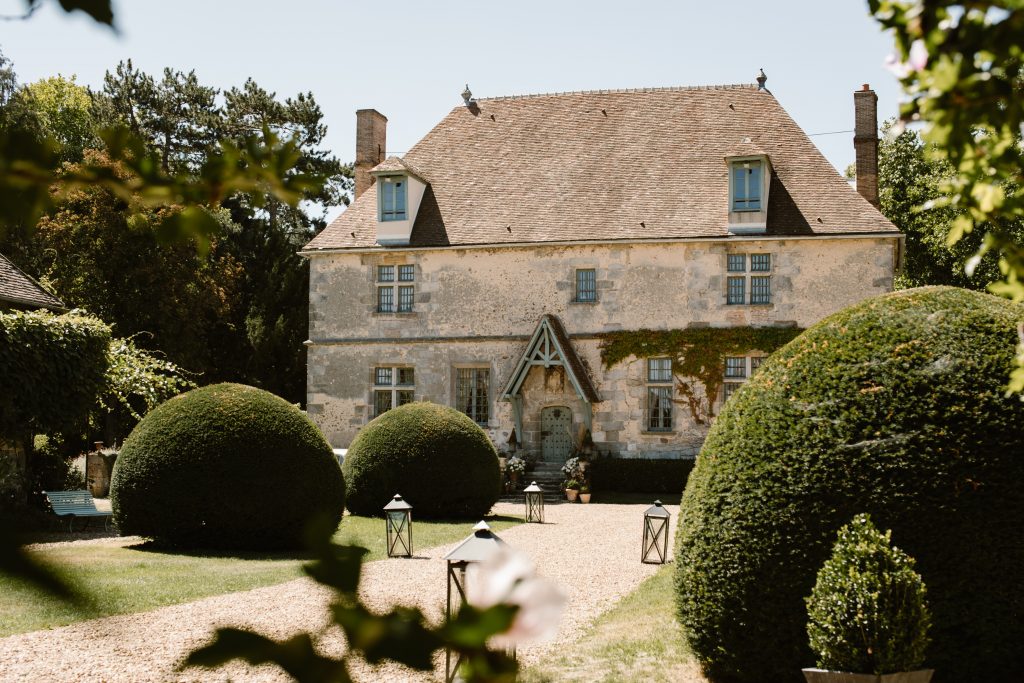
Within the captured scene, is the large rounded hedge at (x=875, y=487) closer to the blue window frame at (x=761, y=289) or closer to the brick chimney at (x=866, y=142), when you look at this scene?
the blue window frame at (x=761, y=289)

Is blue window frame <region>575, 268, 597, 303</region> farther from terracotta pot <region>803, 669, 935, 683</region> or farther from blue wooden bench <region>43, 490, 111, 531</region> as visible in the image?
terracotta pot <region>803, 669, 935, 683</region>

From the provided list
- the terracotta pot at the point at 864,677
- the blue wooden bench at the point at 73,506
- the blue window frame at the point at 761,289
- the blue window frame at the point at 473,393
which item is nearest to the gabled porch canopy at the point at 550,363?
the blue window frame at the point at 473,393

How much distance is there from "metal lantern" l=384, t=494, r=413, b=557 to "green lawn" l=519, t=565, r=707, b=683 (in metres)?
4.07

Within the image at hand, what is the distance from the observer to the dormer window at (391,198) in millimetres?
27562

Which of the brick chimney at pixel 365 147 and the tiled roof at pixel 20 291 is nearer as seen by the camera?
the tiled roof at pixel 20 291

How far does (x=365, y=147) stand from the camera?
1198 inches

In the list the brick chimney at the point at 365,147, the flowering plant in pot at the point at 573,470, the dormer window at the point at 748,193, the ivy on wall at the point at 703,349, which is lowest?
the flowering plant in pot at the point at 573,470

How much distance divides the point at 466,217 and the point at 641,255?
488 centimetres

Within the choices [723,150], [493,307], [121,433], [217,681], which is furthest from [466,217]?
[217,681]

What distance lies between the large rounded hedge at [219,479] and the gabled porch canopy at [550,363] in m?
12.0

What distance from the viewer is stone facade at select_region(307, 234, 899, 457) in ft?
83.5

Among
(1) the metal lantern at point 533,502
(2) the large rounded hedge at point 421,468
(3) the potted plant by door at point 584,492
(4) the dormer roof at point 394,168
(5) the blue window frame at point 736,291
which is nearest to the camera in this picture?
(2) the large rounded hedge at point 421,468

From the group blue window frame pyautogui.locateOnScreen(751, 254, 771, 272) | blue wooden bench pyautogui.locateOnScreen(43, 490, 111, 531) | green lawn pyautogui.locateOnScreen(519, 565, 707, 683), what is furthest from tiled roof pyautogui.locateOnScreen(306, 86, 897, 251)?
green lawn pyautogui.locateOnScreen(519, 565, 707, 683)

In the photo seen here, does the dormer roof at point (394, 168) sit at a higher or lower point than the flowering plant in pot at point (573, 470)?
higher
